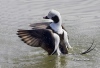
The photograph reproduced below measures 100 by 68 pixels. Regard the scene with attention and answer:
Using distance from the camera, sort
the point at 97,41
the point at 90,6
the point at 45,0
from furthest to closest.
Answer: the point at 45,0 < the point at 90,6 < the point at 97,41

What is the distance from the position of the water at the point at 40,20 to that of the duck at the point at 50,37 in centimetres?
19

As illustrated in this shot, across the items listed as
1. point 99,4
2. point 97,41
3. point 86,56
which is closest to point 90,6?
point 99,4

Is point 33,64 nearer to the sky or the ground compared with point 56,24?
nearer to the ground

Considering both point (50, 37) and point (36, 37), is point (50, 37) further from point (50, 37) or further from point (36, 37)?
point (36, 37)

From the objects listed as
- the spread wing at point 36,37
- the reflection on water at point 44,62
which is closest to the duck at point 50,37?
Answer: the spread wing at point 36,37

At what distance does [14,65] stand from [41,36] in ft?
2.04

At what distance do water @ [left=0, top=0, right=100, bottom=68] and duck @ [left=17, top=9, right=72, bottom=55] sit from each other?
187 millimetres

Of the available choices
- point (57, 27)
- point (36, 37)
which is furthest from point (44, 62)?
point (57, 27)

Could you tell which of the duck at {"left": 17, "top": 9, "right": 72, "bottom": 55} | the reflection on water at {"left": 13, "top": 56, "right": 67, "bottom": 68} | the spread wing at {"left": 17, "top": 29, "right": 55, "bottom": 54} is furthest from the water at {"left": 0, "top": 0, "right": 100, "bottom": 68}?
the spread wing at {"left": 17, "top": 29, "right": 55, "bottom": 54}

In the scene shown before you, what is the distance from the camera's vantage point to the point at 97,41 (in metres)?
6.37

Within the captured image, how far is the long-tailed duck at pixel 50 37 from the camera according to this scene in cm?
546

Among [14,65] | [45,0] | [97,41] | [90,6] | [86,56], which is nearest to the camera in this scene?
[14,65]

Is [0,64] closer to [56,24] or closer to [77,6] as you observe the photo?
[56,24]

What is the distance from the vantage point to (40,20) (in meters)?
7.98
